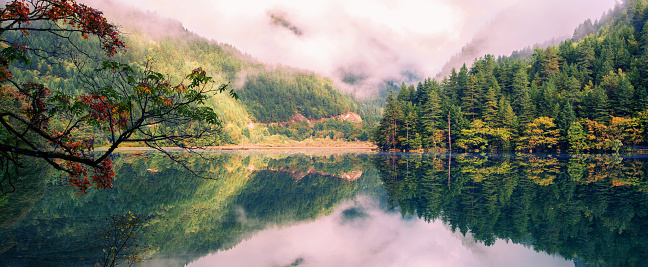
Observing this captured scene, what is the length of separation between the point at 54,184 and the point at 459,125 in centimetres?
7620

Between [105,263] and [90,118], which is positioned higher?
[90,118]

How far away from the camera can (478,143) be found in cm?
7906

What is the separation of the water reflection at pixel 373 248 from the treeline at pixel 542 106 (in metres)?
68.9

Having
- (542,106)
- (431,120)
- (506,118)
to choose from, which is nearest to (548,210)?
(506,118)

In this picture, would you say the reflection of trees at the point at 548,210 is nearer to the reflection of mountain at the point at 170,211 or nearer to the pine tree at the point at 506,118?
the reflection of mountain at the point at 170,211

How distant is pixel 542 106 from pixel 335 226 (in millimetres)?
80678

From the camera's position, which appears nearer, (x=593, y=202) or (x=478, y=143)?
(x=593, y=202)

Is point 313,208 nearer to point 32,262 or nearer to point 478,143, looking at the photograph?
point 32,262

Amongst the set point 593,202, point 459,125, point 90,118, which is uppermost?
point 459,125

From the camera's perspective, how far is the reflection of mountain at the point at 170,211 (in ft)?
38.5

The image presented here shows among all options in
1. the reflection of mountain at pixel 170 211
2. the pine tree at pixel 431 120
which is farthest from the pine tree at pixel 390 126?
the reflection of mountain at pixel 170 211

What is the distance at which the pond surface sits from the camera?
1105cm

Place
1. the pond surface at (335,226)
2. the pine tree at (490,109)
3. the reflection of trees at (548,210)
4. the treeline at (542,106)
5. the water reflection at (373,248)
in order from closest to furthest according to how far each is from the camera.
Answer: the water reflection at (373,248), the pond surface at (335,226), the reflection of trees at (548,210), the treeline at (542,106), the pine tree at (490,109)

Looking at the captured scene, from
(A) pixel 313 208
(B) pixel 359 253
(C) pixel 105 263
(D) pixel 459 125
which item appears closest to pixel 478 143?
(D) pixel 459 125
